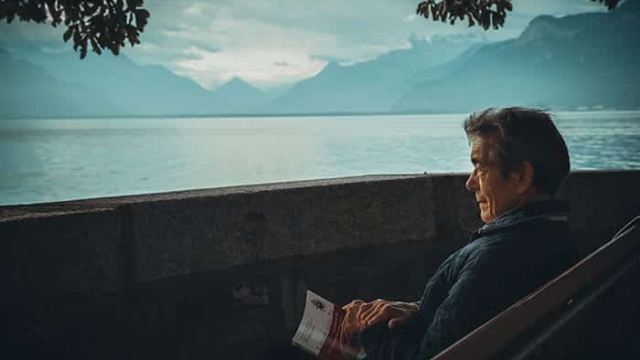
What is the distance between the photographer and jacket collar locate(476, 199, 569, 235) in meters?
1.90

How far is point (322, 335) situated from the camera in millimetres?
2195

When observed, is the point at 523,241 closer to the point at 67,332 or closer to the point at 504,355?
the point at 504,355

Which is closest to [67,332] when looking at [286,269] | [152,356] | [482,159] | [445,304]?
[152,356]

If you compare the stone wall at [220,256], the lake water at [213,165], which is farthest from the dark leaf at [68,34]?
the lake water at [213,165]

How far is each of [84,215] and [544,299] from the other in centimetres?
212

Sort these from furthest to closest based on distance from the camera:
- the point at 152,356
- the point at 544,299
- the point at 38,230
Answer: the point at 152,356
the point at 38,230
the point at 544,299

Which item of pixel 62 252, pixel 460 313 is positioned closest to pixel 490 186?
pixel 460 313

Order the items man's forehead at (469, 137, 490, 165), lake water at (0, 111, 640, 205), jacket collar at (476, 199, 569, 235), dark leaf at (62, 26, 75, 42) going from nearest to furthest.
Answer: jacket collar at (476, 199, 569, 235)
man's forehead at (469, 137, 490, 165)
dark leaf at (62, 26, 75, 42)
lake water at (0, 111, 640, 205)

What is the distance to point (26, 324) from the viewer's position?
269 centimetres

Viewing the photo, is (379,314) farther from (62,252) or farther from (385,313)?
(62,252)

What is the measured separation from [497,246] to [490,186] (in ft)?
0.88

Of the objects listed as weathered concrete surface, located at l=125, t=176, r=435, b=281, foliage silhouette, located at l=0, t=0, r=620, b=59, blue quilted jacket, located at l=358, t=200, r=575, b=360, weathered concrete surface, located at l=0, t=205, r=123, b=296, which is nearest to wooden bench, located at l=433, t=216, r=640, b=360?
blue quilted jacket, located at l=358, t=200, r=575, b=360

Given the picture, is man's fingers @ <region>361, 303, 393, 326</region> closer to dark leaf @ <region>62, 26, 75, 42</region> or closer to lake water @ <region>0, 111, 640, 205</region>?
dark leaf @ <region>62, 26, 75, 42</region>

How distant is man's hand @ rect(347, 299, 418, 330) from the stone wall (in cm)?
117
